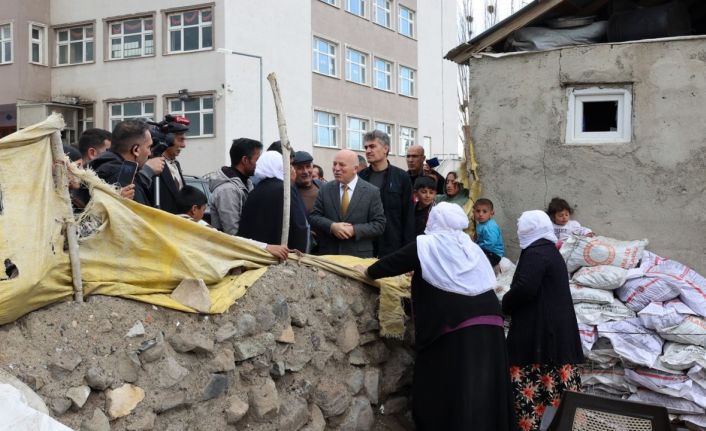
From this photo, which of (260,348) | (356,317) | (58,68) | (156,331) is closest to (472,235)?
(356,317)

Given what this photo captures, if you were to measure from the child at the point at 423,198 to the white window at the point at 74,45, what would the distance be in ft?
77.8

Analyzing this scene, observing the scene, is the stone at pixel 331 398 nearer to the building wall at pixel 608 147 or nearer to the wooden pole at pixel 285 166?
the wooden pole at pixel 285 166

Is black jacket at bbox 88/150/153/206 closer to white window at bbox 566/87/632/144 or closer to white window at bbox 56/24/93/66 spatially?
white window at bbox 566/87/632/144

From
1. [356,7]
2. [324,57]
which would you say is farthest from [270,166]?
[356,7]

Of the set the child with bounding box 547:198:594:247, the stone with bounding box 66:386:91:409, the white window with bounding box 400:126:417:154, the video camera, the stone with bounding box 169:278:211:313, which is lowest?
the stone with bounding box 66:386:91:409

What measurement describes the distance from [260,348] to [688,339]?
364cm

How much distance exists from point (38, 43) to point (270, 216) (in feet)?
87.5

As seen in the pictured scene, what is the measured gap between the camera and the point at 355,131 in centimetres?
3161

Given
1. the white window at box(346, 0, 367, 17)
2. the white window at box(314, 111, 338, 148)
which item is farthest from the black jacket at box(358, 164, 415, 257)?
the white window at box(346, 0, 367, 17)

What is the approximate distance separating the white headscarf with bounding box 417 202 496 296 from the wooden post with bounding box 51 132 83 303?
83.9 inches

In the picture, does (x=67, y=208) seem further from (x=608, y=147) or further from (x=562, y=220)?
(x=608, y=147)

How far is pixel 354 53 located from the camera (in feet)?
104

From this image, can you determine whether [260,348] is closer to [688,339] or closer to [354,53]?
[688,339]

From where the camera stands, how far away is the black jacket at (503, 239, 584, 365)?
5.12 meters
